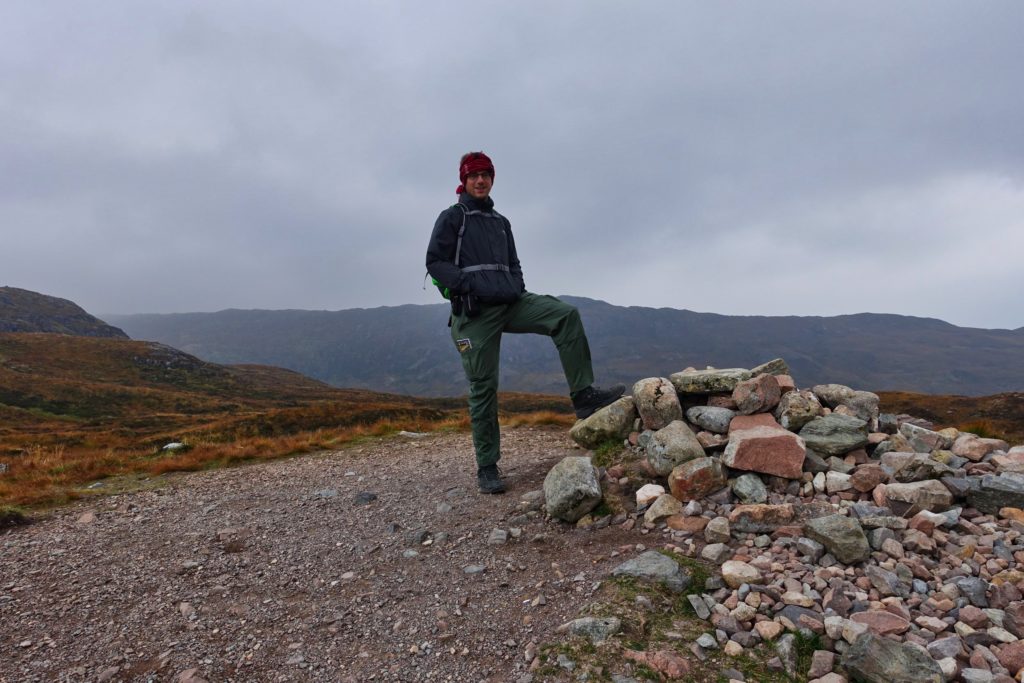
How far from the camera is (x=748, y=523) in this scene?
4.93m

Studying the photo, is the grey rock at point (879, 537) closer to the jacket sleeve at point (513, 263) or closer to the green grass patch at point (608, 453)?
the green grass patch at point (608, 453)

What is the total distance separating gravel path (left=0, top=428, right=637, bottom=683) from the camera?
13.4ft

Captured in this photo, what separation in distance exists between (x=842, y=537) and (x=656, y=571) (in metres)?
1.51

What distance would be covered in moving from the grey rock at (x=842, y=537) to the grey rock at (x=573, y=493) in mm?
2125

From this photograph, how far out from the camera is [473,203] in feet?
23.4

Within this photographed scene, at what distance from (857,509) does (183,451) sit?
15028 mm

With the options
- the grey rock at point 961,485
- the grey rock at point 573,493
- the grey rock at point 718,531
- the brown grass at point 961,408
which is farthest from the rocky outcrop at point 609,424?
the brown grass at point 961,408

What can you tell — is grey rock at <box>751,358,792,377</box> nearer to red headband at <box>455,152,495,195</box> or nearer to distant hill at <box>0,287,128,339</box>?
red headband at <box>455,152,495,195</box>

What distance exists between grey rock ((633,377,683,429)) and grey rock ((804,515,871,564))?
256 cm

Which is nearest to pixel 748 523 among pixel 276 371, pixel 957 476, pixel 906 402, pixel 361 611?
pixel 957 476

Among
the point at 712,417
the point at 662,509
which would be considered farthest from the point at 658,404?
the point at 662,509

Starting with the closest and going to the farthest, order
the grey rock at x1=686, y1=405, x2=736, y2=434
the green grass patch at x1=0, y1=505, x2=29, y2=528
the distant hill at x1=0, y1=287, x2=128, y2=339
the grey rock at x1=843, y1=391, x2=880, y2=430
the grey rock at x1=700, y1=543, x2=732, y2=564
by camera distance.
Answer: the grey rock at x1=700, y1=543, x2=732, y2=564 → the grey rock at x1=686, y1=405, x2=736, y2=434 → the grey rock at x1=843, y1=391, x2=880, y2=430 → the green grass patch at x1=0, y1=505, x2=29, y2=528 → the distant hill at x1=0, y1=287, x2=128, y2=339

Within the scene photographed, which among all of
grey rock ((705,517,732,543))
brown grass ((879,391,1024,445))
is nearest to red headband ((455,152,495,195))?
grey rock ((705,517,732,543))

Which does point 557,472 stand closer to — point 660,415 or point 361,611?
point 660,415
